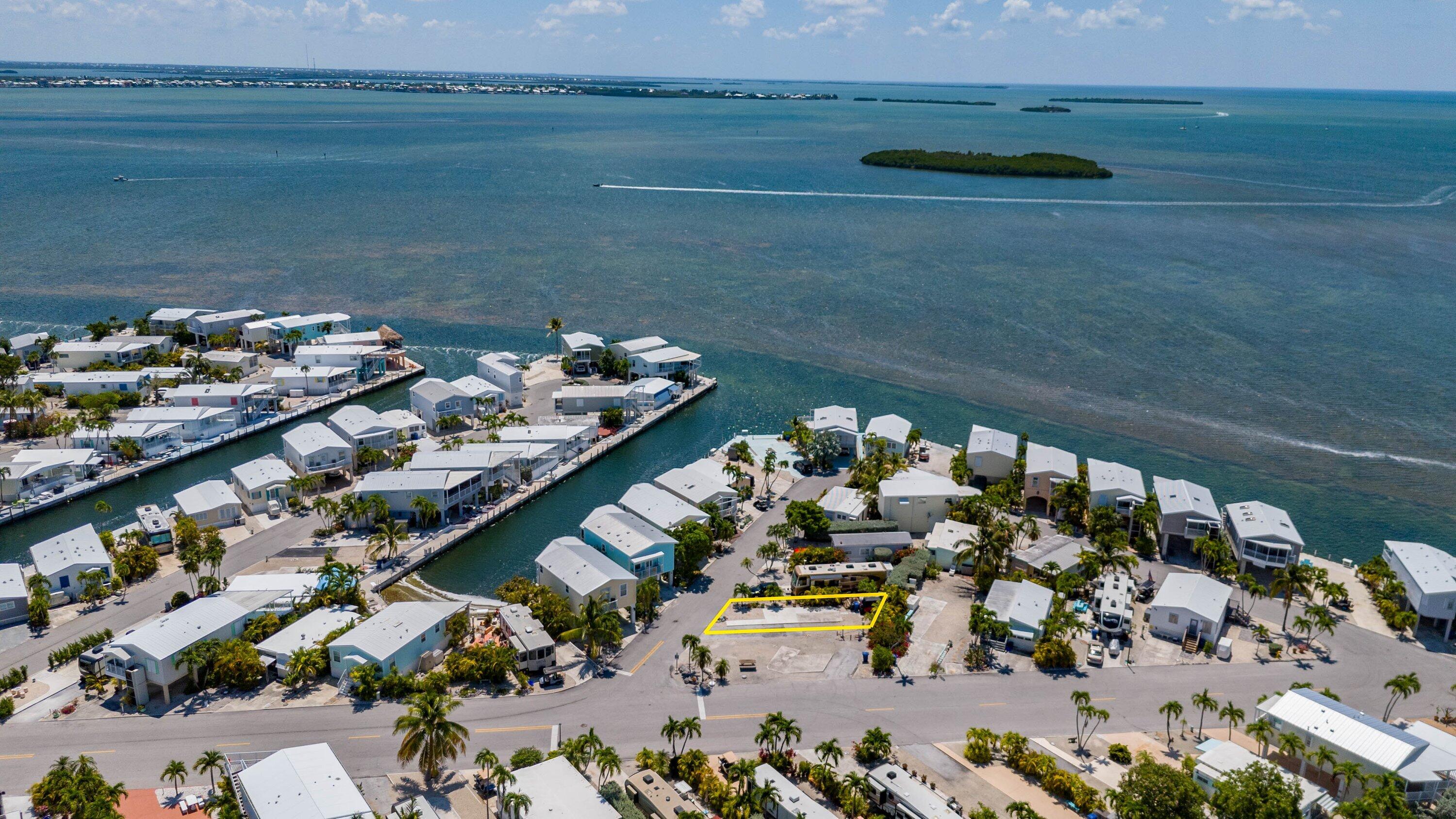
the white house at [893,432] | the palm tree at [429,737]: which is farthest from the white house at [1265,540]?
the palm tree at [429,737]

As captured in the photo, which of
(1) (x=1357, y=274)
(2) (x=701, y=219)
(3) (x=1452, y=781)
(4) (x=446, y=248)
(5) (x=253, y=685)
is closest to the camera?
(3) (x=1452, y=781)

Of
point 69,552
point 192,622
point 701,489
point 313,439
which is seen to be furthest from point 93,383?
point 701,489

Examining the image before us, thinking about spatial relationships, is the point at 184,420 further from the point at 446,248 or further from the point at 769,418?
the point at 446,248

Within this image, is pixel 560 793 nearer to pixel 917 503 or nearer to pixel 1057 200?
pixel 917 503

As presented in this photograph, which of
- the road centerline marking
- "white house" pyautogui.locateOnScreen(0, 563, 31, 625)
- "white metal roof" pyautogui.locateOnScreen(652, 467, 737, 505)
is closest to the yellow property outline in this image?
the road centerline marking

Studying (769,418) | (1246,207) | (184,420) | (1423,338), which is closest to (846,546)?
(769,418)

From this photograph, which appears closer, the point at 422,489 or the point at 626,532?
the point at 626,532

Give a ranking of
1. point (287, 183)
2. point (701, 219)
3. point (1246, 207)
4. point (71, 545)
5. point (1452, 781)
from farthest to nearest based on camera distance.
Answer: point (287, 183) → point (1246, 207) → point (701, 219) → point (71, 545) → point (1452, 781)
